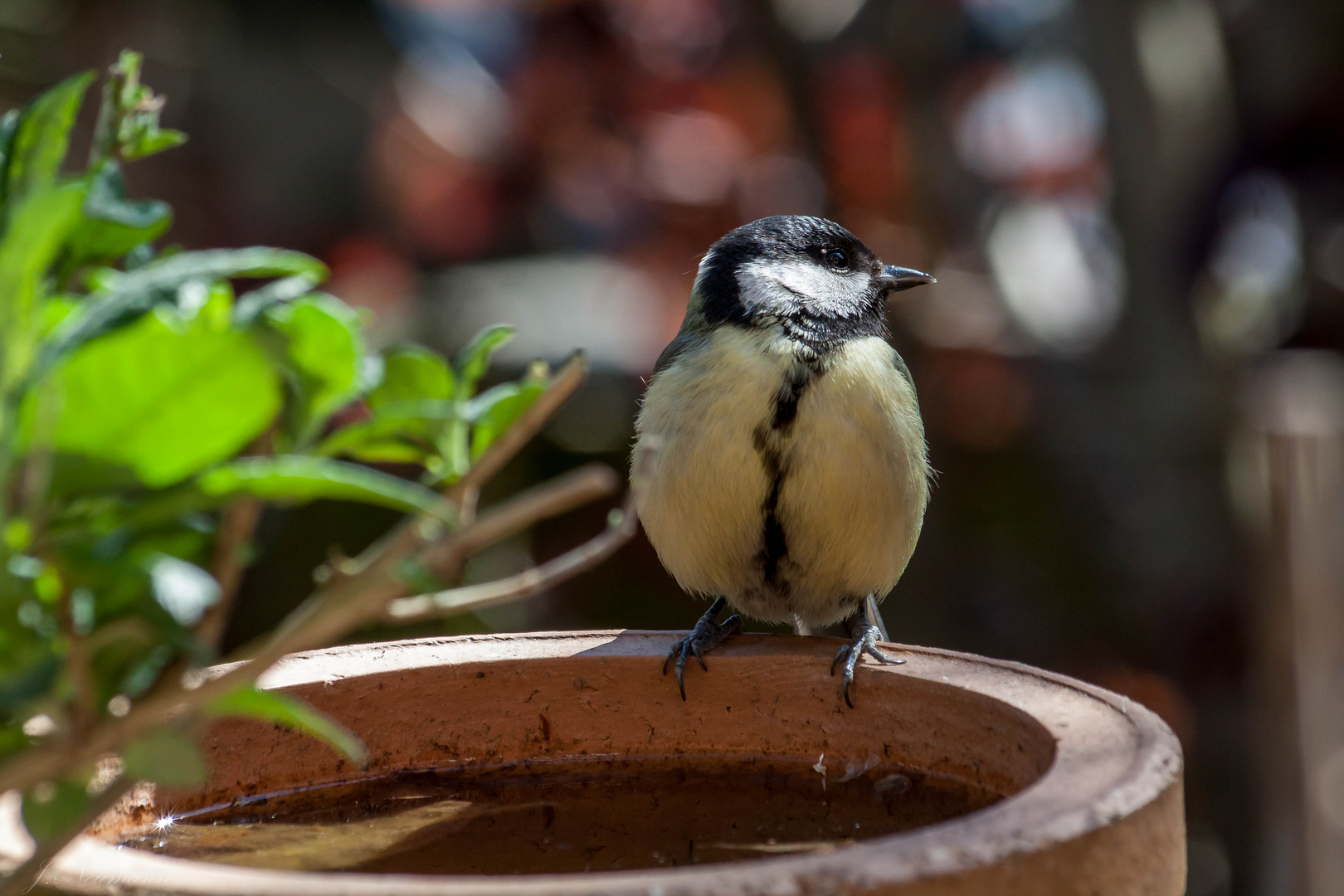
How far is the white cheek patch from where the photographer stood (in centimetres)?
285

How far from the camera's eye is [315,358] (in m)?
1.07

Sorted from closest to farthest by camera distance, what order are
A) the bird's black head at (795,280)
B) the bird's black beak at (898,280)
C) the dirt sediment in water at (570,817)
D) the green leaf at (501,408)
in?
the green leaf at (501,408) < the dirt sediment in water at (570,817) < the bird's black head at (795,280) < the bird's black beak at (898,280)

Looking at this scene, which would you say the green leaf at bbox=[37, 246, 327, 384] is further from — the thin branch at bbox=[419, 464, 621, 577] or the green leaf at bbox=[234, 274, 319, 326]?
the thin branch at bbox=[419, 464, 621, 577]

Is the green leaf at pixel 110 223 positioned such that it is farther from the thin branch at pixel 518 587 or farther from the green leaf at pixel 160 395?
the thin branch at pixel 518 587

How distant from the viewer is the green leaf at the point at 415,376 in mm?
1200

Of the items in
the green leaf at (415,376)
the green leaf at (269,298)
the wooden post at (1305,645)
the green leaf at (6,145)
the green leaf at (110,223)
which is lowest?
the wooden post at (1305,645)

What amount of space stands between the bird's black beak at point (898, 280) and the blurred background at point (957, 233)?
1.63m

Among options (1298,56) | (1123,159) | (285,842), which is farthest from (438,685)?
(1298,56)

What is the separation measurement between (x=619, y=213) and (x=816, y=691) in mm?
3396

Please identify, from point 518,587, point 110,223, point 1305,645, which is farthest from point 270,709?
point 1305,645

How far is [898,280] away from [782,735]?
1.36 metres

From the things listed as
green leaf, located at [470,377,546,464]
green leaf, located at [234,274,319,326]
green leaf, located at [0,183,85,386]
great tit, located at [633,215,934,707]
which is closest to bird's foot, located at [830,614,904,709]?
great tit, located at [633,215,934,707]

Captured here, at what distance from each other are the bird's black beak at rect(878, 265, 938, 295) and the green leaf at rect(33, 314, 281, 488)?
7.66 feet

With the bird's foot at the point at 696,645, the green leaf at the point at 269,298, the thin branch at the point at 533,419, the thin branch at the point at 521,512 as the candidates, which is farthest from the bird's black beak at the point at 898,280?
the thin branch at the point at 521,512
